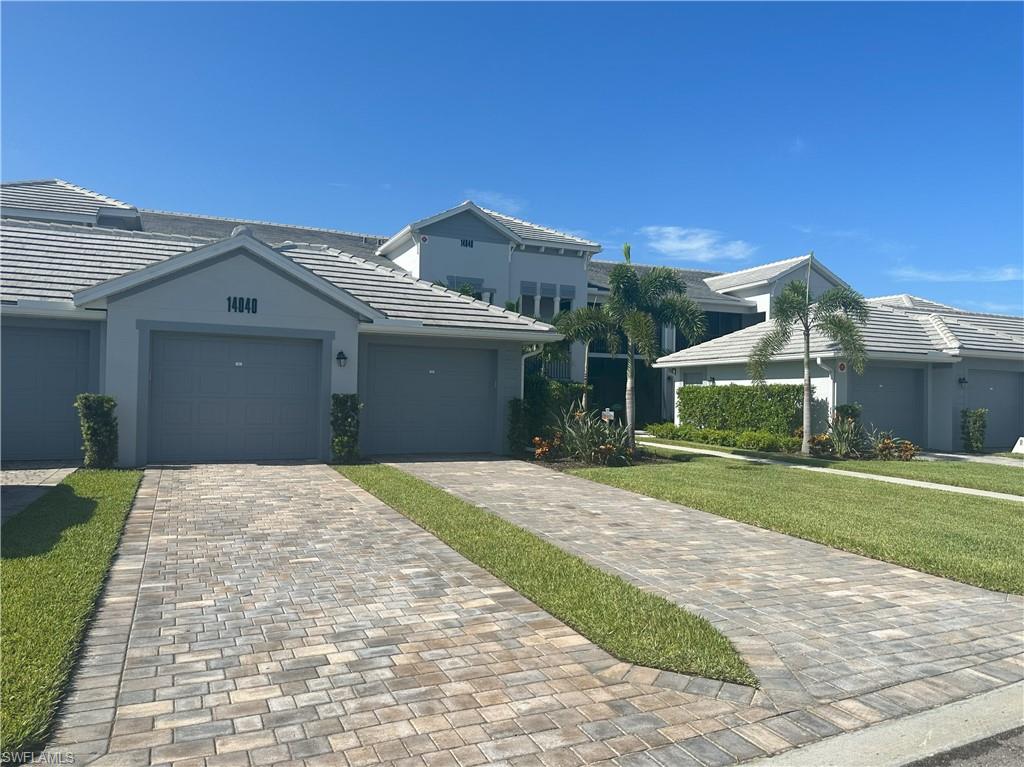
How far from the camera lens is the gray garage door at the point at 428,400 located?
15.7 meters

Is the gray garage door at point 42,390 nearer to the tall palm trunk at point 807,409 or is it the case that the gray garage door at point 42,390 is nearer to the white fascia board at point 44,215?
the white fascia board at point 44,215

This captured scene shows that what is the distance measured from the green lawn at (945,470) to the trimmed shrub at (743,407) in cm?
212

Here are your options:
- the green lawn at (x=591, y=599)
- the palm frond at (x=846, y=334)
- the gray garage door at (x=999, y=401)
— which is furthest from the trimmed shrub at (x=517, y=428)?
the gray garage door at (x=999, y=401)

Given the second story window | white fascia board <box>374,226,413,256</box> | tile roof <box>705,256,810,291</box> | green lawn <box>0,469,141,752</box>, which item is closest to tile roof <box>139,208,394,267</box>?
white fascia board <box>374,226,413,256</box>

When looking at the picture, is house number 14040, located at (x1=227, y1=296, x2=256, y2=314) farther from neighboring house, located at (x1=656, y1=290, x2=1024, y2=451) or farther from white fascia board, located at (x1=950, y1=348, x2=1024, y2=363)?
white fascia board, located at (x1=950, y1=348, x2=1024, y2=363)

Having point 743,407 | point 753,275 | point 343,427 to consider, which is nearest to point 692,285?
point 753,275

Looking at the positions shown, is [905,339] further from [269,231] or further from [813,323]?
[269,231]

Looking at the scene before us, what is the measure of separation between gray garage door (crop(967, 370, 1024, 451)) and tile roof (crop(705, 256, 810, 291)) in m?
11.4

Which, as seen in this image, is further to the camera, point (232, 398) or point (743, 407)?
point (743, 407)

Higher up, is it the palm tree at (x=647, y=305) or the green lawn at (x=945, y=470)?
the palm tree at (x=647, y=305)

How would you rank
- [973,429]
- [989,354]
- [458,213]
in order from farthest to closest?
[458,213]
[989,354]
[973,429]

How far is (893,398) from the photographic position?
72.7 ft

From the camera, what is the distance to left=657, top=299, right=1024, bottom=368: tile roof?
21.8 m

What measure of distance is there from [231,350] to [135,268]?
3.26 metres
